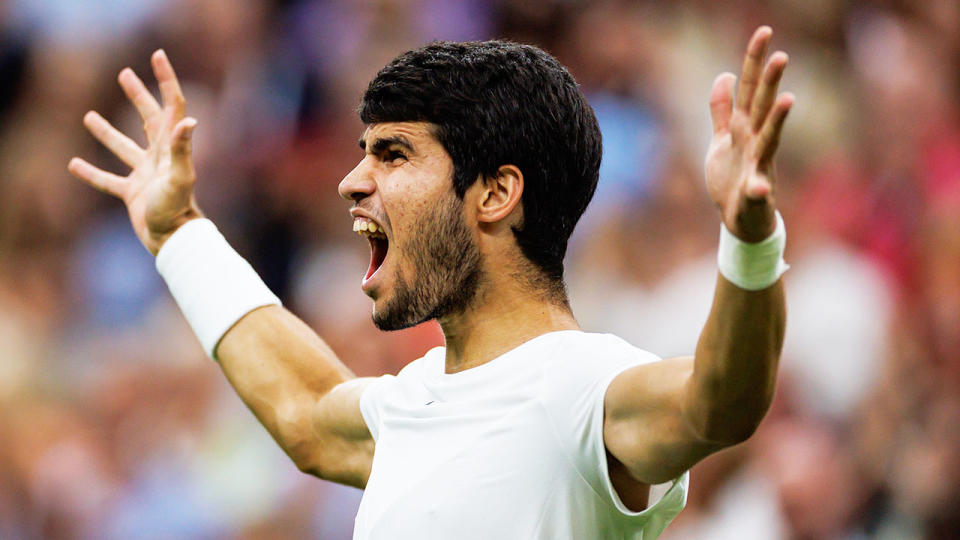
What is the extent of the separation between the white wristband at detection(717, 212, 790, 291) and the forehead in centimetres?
84

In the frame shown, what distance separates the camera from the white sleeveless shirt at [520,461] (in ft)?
7.28

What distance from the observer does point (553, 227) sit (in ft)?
8.45

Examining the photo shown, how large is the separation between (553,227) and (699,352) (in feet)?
2.33

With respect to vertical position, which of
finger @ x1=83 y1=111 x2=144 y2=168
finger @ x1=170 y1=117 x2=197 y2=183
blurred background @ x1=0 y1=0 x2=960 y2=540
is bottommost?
blurred background @ x1=0 y1=0 x2=960 y2=540

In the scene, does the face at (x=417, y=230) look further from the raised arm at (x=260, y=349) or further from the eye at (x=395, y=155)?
the raised arm at (x=260, y=349)

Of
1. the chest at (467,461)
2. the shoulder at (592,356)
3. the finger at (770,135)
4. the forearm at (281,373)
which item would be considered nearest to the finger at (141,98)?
the forearm at (281,373)

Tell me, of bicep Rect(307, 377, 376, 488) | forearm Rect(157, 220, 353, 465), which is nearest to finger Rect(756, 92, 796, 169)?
bicep Rect(307, 377, 376, 488)

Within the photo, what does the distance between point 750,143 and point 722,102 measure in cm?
10

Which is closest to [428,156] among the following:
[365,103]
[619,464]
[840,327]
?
[365,103]

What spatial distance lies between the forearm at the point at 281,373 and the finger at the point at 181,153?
38cm

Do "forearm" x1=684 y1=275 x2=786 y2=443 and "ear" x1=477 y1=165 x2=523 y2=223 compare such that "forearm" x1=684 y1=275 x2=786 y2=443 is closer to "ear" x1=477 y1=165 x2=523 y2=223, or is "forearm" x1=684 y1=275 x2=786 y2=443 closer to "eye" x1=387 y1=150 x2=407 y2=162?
"ear" x1=477 y1=165 x2=523 y2=223

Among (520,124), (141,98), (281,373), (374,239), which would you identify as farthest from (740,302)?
(141,98)

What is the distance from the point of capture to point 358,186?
261 centimetres

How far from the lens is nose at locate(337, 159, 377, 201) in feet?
8.55
